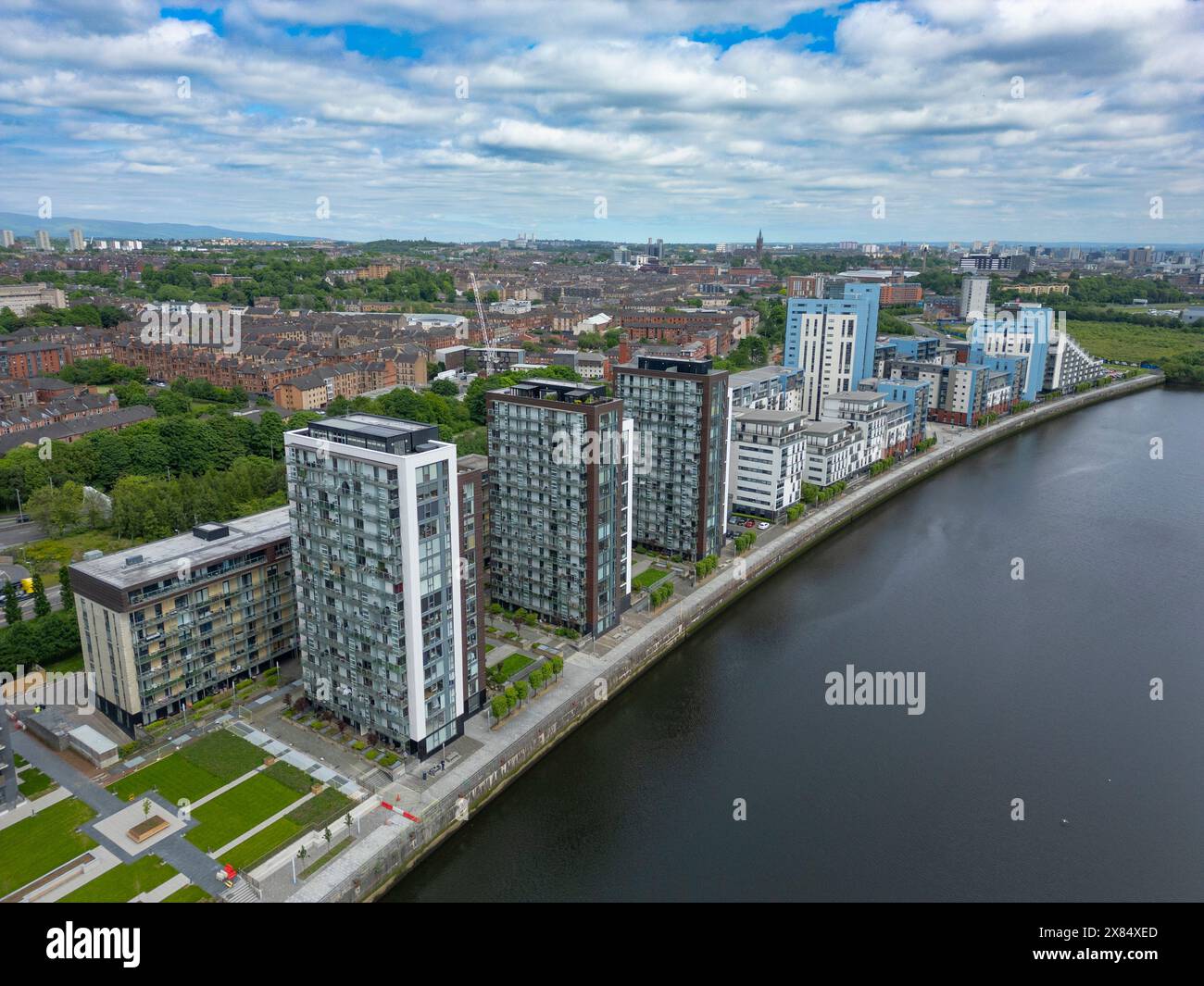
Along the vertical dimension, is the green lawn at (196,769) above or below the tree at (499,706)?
below

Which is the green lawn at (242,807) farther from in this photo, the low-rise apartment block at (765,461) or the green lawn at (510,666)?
the low-rise apartment block at (765,461)

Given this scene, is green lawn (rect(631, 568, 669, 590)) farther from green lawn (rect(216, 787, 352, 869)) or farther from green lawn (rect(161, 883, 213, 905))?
green lawn (rect(161, 883, 213, 905))

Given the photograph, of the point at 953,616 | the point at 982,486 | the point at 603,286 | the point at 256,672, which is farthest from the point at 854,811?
the point at 603,286

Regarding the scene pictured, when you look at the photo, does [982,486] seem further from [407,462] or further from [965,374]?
[407,462]
